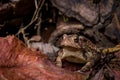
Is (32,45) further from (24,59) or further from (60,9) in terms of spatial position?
(24,59)

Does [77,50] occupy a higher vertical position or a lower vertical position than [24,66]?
lower

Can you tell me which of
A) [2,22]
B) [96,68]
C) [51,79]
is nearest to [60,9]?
[2,22]

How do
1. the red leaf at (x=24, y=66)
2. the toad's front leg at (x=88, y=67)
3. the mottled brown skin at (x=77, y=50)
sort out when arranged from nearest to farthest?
Answer: 1. the red leaf at (x=24, y=66)
2. the toad's front leg at (x=88, y=67)
3. the mottled brown skin at (x=77, y=50)

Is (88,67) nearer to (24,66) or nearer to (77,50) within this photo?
(77,50)

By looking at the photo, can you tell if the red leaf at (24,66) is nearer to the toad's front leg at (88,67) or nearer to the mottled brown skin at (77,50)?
the toad's front leg at (88,67)

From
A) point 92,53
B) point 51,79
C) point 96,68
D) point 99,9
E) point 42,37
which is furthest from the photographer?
point 42,37

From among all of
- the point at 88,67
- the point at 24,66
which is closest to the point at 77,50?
the point at 88,67

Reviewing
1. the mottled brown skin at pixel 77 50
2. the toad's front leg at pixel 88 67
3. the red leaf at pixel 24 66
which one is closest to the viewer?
the red leaf at pixel 24 66

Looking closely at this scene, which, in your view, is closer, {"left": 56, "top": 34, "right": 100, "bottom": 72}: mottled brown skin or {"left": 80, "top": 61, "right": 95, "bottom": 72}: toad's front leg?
{"left": 80, "top": 61, "right": 95, "bottom": 72}: toad's front leg

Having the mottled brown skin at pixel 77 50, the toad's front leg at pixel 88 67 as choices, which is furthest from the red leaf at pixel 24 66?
the mottled brown skin at pixel 77 50

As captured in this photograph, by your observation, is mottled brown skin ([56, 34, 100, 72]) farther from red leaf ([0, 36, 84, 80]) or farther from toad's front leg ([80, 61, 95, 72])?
red leaf ([0, 36, 84, 80])

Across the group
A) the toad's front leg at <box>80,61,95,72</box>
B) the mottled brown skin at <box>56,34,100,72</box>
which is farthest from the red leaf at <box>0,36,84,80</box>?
the mottled brown skin at <box>56,34,100,72</box>
